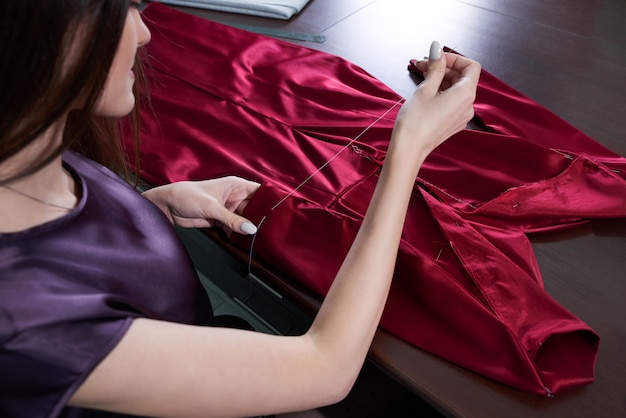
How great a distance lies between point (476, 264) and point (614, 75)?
0.66 m

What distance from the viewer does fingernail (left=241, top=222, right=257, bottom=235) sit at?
76 centimetres

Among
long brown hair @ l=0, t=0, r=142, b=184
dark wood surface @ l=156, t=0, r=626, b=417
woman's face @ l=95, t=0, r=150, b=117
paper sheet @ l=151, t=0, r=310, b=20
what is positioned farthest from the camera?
paper sheet @ l=151, t=0, r=310, b=20

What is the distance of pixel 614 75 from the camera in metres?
1.10

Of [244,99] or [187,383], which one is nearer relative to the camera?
[187,383]

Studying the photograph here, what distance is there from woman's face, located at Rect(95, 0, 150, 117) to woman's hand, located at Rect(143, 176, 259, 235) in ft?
0.77

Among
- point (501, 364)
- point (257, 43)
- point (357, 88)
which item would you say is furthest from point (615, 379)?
point (257, 43)

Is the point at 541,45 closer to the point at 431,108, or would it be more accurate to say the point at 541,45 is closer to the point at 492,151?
the point at 492,151

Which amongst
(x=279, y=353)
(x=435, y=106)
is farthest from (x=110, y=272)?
(x=435, y=106)

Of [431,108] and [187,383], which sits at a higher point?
[431,108]

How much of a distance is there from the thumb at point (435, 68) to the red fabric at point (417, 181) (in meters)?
0.18

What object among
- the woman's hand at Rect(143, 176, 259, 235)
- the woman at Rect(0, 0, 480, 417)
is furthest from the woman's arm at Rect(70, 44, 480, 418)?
the woman's hand at Rect(143, 176, 259, 235)

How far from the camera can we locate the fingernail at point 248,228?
76cm

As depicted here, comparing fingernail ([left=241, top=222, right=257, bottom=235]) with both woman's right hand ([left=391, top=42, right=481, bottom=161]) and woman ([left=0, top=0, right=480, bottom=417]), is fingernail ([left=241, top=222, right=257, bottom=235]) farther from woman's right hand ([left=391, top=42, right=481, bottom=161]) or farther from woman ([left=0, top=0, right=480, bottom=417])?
woman's right hand ([left=391, top=42, right=481, bottom=161])

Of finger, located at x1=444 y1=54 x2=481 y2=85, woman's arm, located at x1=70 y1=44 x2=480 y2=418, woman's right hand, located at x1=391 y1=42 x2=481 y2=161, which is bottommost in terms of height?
woman's arm, located at x1=70 y1=44 x2=480 y2=418
